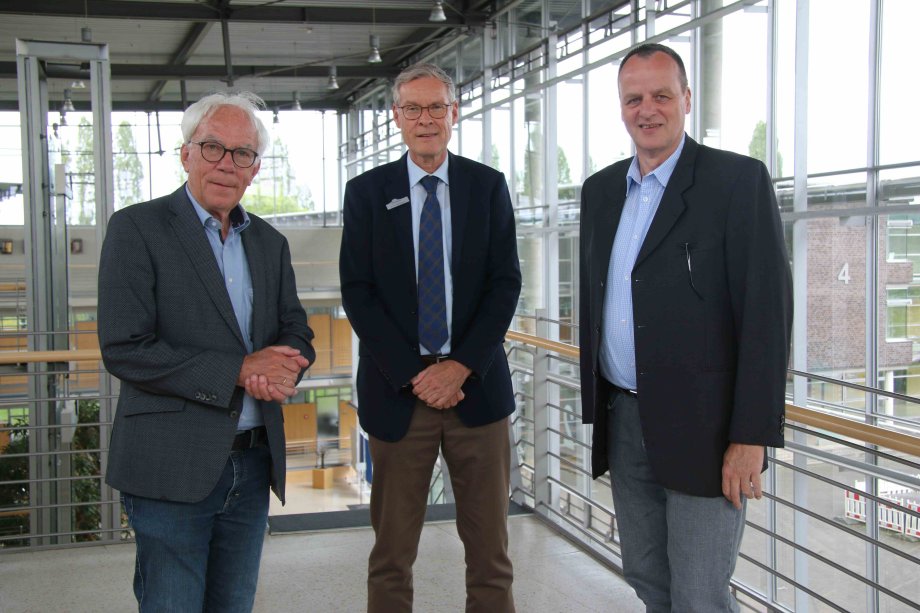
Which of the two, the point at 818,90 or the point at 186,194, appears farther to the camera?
the point at 818,90

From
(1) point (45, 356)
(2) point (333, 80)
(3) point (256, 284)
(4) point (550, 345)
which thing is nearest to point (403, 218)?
(3) point (256, 284)

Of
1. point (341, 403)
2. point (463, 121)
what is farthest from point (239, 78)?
point (341, 403)

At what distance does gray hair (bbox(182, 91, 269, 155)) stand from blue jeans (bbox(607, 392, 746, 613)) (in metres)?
1.03

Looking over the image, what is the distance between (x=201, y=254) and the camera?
1.92 m

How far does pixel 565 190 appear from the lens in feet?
39.8

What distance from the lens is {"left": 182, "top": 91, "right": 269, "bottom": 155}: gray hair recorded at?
6.45 feet

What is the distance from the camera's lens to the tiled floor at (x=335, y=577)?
3.41m

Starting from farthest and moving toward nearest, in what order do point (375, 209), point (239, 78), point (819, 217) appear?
1. point (239, 78)
2. point (819, 217)
3. point (375, 209)

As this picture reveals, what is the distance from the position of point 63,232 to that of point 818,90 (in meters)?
5.94

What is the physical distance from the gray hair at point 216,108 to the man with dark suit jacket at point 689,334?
833 millimetres

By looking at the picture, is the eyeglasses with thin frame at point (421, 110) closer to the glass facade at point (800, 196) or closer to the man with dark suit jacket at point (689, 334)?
the man with dark suit jacket at point (689, 334)

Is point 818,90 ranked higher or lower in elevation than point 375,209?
higher

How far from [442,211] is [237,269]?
70 cm

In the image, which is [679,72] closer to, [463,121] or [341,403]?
[463,121]
